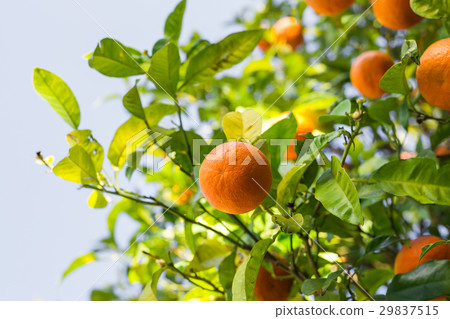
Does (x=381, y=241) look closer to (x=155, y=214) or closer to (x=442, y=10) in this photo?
(x=442, y=10)

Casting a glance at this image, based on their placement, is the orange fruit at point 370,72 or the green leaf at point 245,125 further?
the orange fruit at point 370,72

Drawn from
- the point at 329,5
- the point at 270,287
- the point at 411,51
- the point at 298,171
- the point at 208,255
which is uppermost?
the point at 329,5

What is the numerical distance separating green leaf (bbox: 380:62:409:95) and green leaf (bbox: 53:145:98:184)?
0.57 meters

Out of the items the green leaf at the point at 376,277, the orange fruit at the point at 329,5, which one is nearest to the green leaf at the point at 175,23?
the orange fruit at the point at 329,5

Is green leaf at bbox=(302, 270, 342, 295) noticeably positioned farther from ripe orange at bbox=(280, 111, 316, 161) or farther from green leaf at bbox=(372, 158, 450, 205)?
ripe orange at bbox=(280, 111, 316, 161)

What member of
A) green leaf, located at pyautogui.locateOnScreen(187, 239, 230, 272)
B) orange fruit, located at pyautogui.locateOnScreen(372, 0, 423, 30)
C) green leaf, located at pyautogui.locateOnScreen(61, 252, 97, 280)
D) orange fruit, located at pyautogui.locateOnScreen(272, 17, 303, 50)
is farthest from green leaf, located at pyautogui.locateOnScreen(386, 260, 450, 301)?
orange fruit, located at pyautogui.locateOnScreen(272, 17, 303, 50)

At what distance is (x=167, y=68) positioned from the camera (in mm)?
843

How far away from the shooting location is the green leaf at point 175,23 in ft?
3.17

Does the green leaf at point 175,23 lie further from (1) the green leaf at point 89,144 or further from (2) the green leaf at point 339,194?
(2) the green leaf at point 339,194

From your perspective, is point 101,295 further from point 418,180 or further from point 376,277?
point 418,180

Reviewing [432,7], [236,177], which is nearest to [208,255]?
[236,177]

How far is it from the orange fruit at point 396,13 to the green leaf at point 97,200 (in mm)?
752

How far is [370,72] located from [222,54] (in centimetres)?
42
